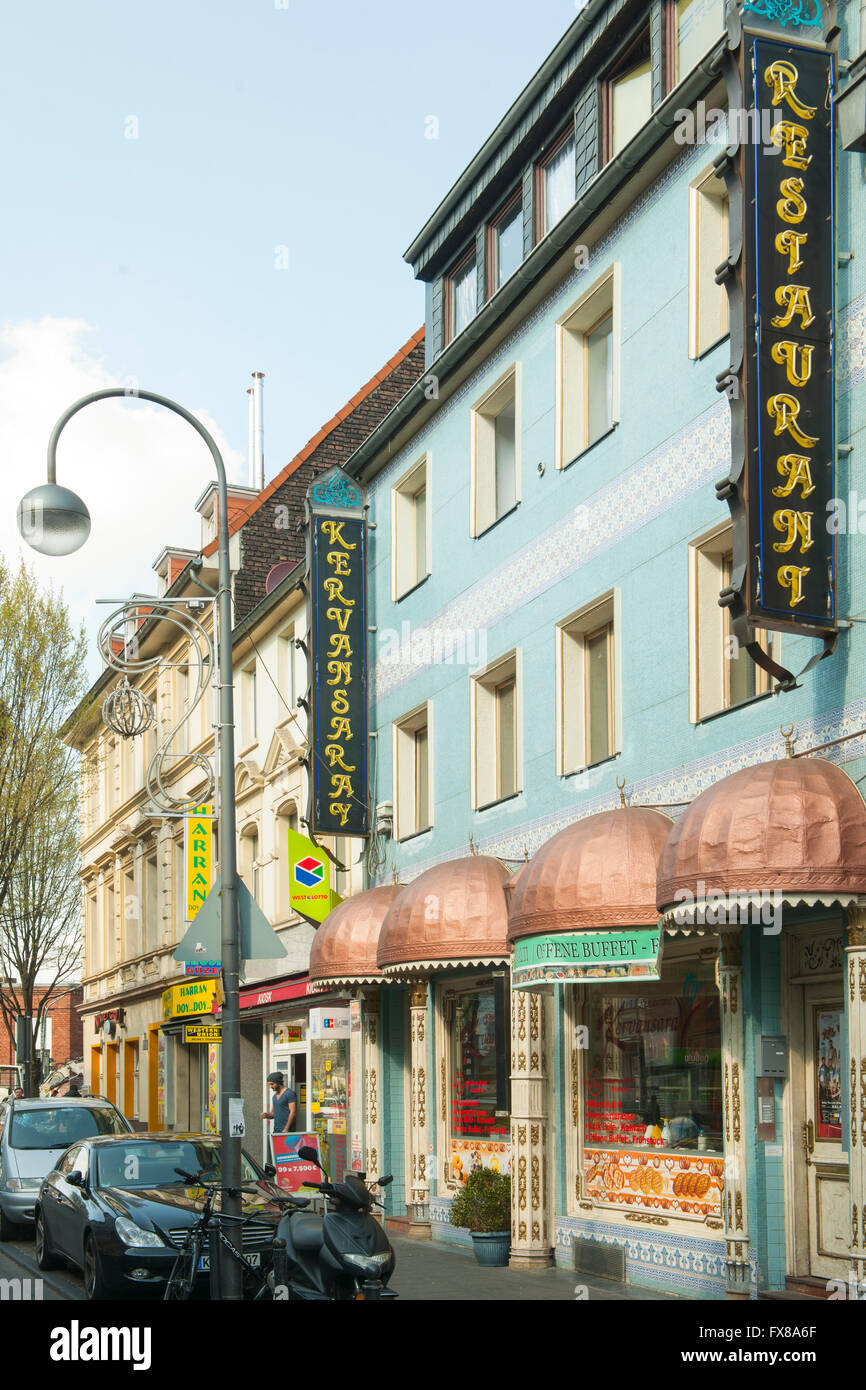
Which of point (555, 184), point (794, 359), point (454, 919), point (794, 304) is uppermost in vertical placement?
point (555, 184)

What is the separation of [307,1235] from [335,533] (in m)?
14.4

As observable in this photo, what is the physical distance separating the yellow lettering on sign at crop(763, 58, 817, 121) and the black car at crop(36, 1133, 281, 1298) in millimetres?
8707

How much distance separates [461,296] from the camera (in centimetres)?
2175

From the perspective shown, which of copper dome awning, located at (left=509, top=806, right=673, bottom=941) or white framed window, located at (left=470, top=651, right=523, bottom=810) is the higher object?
white framed window, located at (left=470, top=651, right=523, bottom=810)

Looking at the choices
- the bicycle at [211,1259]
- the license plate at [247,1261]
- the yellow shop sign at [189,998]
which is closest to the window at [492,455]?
the license plate at [247,1261]

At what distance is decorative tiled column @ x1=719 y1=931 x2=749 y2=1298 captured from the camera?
1238cm

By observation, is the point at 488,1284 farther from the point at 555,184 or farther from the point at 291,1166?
the point at 555,184

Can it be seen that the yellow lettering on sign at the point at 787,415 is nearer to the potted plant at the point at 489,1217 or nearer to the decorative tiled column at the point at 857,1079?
the decorative tiled column at the point at 857,1079

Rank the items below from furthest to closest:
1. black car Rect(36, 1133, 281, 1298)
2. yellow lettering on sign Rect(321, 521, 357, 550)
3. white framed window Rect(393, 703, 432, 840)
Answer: yellow lettering on sign Rect(321, 521, 357, 550) → white framed window Rect(393, 703, 432, 840) → black car Rect(36, 1133, 281, 1298)

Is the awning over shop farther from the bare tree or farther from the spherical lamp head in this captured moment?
the bare tree

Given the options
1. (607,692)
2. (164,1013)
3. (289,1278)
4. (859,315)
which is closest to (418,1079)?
(607,692)

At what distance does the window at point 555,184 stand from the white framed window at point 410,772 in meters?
6.52

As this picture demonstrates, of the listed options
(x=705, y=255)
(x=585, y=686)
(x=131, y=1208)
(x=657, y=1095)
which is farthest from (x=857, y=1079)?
(x=705, y=255)

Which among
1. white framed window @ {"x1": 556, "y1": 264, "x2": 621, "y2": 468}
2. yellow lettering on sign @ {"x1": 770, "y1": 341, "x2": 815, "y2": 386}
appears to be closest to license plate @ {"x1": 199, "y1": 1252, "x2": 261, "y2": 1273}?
yellow lettering on sign @ {"x1": 770, "y1": 341, "x2": 815, "y2": 386}
